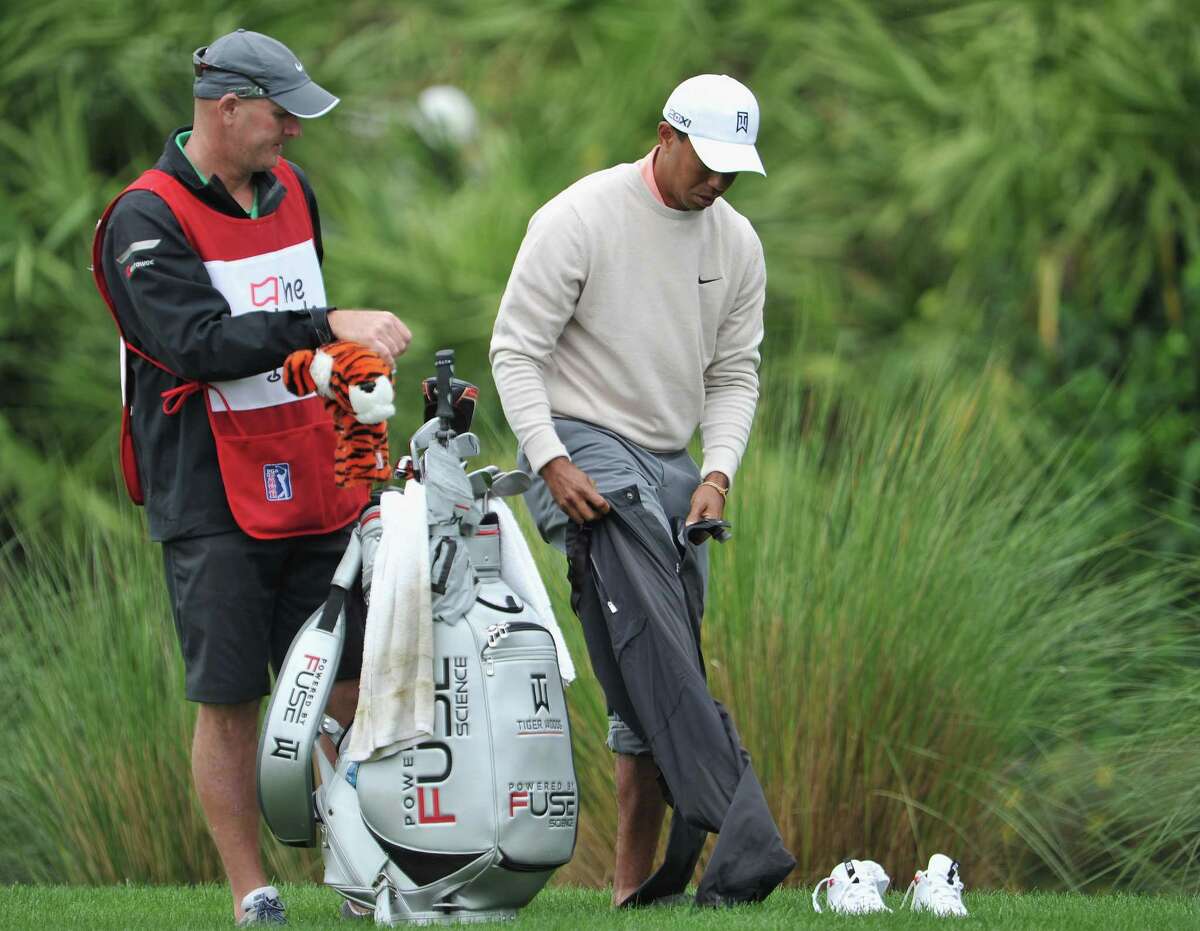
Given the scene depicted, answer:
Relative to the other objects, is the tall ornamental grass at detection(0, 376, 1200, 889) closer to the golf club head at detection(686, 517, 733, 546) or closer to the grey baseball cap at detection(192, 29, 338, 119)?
the golf club head at detection(686, 517, 733, 546)

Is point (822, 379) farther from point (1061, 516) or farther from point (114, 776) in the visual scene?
point (114, 776)

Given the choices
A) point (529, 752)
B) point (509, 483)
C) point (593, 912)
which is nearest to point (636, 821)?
point (593, 912)

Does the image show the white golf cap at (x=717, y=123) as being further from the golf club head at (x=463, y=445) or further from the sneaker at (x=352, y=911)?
the sneaker at (x=352, y=911)

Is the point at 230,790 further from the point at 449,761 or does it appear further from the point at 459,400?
the point at 459,400

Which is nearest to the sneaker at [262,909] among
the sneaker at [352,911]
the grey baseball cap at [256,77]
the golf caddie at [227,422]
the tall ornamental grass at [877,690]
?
the golf caddie at [227,422]

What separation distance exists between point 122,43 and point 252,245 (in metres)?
6.24

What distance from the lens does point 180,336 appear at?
479cm

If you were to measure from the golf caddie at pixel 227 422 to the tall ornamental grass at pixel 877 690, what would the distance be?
1.53 meters

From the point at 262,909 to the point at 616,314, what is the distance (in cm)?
170

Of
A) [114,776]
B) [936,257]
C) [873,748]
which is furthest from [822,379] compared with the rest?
[114,776]

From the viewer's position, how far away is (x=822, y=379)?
9.27m

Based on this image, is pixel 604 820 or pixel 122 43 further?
pixel 122 43

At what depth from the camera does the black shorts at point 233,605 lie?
4996 millimetres

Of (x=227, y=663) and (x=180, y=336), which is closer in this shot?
(x=180, y=336)
